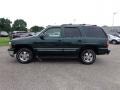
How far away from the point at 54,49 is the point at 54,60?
1.11 m

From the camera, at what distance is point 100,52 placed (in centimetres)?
925

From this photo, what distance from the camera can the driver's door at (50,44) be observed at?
29.6 ft

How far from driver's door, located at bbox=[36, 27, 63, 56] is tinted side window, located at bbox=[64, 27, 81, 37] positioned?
13.2 inches

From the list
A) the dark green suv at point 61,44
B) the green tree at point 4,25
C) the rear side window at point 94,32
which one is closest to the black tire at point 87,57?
the dark green suv at point 61,44

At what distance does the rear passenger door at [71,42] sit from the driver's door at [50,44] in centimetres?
24

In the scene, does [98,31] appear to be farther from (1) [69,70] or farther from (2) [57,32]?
(1) [69,70]

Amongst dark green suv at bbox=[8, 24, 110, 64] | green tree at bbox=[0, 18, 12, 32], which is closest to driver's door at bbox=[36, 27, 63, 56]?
dark green suv at bbox=[8, 24, 110, 64]

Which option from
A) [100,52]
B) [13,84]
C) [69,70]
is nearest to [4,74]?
[13,84]

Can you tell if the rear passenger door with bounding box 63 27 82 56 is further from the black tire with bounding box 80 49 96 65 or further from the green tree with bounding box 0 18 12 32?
the green tree with bounding box 0 18 12 32

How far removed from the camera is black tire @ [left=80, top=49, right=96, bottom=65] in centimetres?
921

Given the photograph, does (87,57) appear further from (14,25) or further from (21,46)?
(14,25)

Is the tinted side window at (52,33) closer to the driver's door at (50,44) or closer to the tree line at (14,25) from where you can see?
the driver's door at (50,44)

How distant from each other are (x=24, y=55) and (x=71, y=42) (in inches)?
90.7

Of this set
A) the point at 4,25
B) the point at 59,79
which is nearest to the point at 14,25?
the point at 4,25
